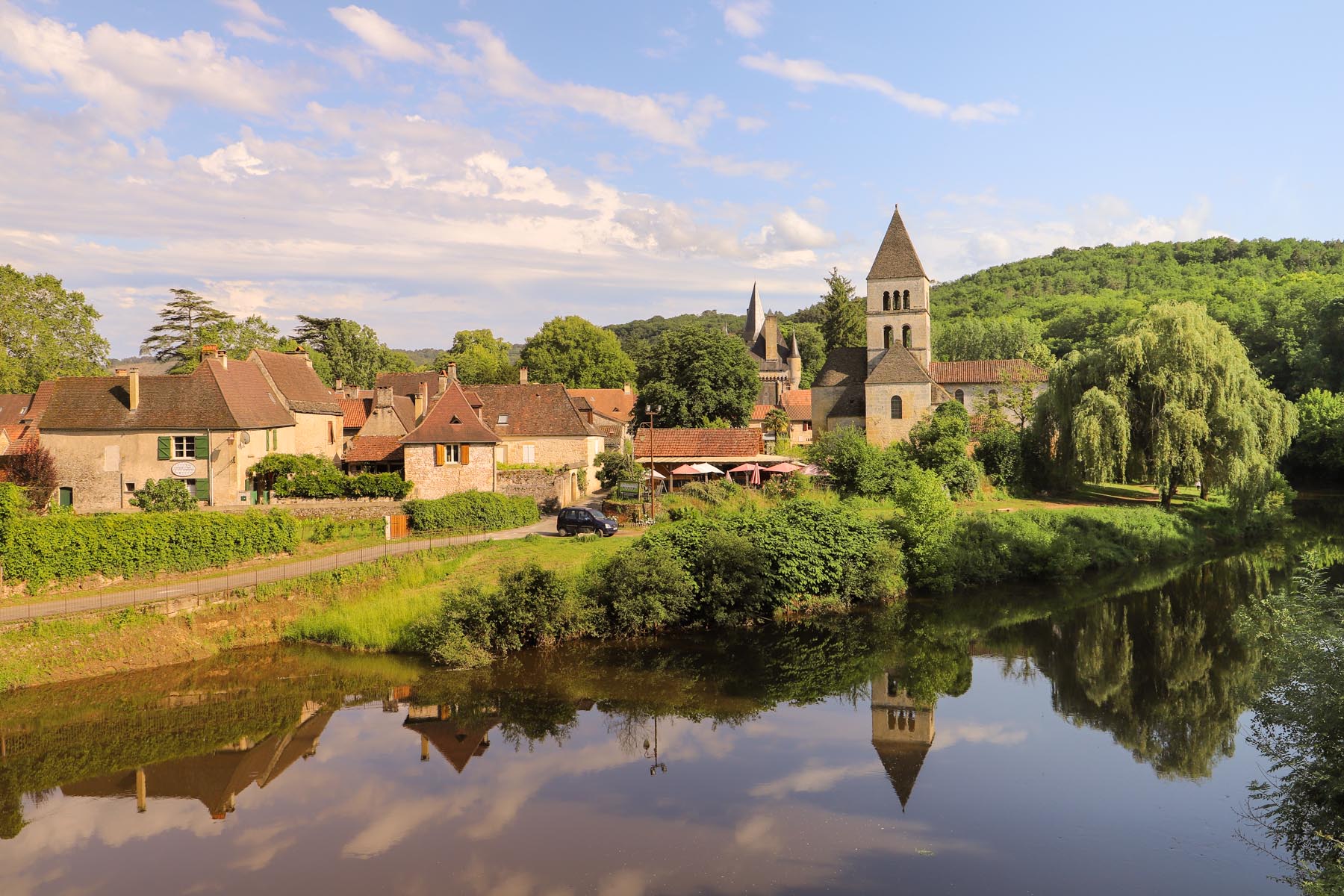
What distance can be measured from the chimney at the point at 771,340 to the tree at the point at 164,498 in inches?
2503

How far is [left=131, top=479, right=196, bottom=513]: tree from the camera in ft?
101

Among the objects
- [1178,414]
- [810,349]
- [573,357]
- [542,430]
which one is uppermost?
[810,349]

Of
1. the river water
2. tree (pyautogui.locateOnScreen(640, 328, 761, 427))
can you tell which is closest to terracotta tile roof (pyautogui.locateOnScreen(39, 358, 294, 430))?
the river water

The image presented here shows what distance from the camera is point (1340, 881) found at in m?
9.60

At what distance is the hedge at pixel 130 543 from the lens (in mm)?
23094

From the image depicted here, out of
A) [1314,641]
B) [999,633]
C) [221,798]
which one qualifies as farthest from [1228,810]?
[221,798]

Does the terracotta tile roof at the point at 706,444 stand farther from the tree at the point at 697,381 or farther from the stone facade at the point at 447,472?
the stone facade at the point at 447,472

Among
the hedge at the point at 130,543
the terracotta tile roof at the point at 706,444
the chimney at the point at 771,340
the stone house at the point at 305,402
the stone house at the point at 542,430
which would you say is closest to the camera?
the hedge at the point at 130,543

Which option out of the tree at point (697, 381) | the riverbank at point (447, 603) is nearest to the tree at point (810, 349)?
the tree at point (697, 381)

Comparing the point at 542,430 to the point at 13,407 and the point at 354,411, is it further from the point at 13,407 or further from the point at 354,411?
the point at 13,407

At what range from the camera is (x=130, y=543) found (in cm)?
2453

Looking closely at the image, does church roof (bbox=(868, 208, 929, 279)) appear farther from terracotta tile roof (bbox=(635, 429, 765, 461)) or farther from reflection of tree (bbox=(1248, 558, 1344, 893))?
reflection of tree (bbox=(1248, 558, 1344, 893))

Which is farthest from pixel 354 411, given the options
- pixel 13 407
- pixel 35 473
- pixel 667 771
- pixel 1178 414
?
pixel 1178 414

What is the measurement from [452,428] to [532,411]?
634cm
